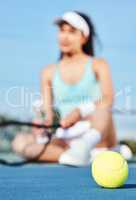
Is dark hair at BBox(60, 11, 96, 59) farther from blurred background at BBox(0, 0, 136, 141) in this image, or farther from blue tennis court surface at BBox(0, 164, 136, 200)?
blue tennis court surface at BBox(0, 164, 136, 200)

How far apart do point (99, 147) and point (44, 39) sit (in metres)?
0.88

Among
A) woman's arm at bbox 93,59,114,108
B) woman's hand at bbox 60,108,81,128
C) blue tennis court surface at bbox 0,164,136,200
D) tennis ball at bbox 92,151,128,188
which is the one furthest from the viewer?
woman's arm at bbox 93,59,114,108

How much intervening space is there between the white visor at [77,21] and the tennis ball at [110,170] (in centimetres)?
227

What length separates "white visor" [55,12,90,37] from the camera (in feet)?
14.6

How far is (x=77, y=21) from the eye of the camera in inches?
176

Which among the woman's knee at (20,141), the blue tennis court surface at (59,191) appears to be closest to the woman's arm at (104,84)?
the woman's knee at (20,141)

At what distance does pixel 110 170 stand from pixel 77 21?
2.36 m

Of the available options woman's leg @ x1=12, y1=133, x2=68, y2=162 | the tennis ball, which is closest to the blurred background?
woman's leg @ x1=12, y1=133, x2=68, y2=162

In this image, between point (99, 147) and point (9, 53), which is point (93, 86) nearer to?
point (99, 147)

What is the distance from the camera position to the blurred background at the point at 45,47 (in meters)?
4.53

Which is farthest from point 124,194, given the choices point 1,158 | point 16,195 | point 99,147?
point 1,158

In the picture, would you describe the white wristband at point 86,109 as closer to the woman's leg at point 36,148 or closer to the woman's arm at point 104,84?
the woman's arm at point 104,84

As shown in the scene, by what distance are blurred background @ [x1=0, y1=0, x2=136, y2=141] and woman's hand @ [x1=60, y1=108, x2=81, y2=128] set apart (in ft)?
1.05

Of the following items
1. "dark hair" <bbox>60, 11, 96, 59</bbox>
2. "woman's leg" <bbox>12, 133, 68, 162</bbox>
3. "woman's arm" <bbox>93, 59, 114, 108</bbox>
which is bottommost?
"woman's leg" <bbox>12, 133, 68, 162</bbox>
